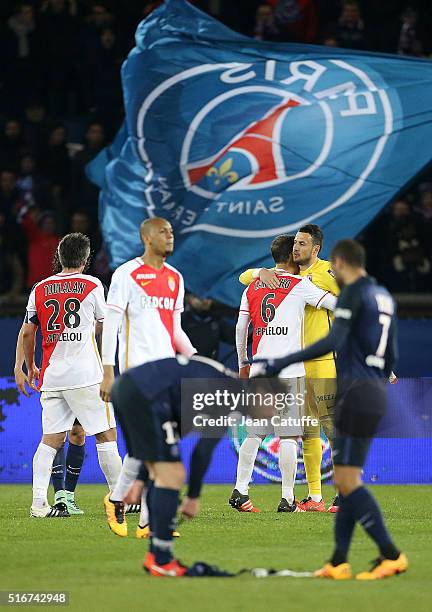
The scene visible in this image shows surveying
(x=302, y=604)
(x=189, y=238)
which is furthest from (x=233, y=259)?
(x=302, y=604)

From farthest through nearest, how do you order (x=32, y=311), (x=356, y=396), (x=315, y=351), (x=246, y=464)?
(x=246, y=464)
(x=32, y=311)
(x=356, y=396)
(x=315, y=351)

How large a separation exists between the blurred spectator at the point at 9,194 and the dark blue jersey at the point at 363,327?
11.0 m

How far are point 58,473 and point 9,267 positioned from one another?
6060 mm

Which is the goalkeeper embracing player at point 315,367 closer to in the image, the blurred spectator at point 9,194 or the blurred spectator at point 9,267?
the blurred spectator at point 9,267

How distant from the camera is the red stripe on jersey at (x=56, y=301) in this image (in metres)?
10.8

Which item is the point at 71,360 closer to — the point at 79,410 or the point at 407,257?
the point at 79,410

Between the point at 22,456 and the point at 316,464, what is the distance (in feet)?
13.5

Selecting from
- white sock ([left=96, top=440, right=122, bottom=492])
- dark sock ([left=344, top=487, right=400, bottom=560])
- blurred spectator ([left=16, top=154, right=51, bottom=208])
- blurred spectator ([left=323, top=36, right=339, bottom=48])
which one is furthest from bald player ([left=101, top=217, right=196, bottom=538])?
blurred spectator ([left=323, top=36, right=339, bottom=48])

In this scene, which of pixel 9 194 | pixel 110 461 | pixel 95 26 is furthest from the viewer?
pixel 95 26

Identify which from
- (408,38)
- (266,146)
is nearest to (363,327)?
(266,146)

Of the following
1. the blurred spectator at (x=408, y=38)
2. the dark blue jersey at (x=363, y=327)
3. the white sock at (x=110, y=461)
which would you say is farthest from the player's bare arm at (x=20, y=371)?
the blurred spectator at (x=408, y=38)

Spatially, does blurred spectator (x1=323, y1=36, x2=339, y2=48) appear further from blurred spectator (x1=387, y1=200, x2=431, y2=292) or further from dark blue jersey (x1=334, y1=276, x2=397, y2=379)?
dark blue jersey (x1=334, y1=276, x2=397, y2=379)

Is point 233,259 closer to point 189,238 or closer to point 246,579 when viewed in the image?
point 189,238

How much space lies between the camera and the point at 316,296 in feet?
37.1
